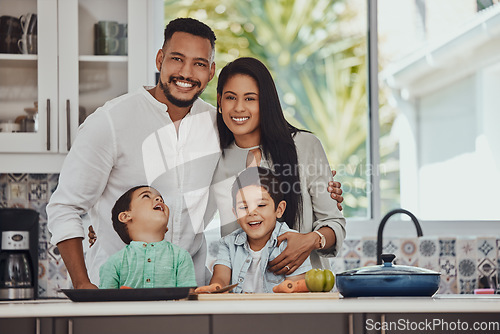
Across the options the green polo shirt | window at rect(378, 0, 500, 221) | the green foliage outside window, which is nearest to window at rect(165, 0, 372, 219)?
the green foliage outside window

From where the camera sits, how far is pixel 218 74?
2902 millimetres

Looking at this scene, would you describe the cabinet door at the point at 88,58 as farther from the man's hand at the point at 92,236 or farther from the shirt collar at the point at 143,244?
the shirt collar at the point at 143,244

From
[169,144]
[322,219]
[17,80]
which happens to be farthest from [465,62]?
[17,80]

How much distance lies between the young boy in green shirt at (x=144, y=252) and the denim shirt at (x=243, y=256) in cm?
19

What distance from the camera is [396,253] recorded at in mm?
3326

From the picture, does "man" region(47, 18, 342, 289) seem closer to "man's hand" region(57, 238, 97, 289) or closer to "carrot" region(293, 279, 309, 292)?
"man's hand" region(57, 238, 97, 289)

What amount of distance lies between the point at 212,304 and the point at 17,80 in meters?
1.72

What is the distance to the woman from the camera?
9.28ft

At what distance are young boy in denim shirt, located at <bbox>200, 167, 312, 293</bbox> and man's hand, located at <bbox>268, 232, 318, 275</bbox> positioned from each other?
17 millimetres

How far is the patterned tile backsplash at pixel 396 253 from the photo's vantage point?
3.24m

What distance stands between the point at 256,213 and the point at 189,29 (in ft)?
2.67

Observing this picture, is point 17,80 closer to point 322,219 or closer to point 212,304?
point 322,219

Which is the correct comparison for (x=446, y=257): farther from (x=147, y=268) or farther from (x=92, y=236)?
(x=92, y=236)

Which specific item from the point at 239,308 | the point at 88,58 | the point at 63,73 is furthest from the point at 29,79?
the point at 239,308
